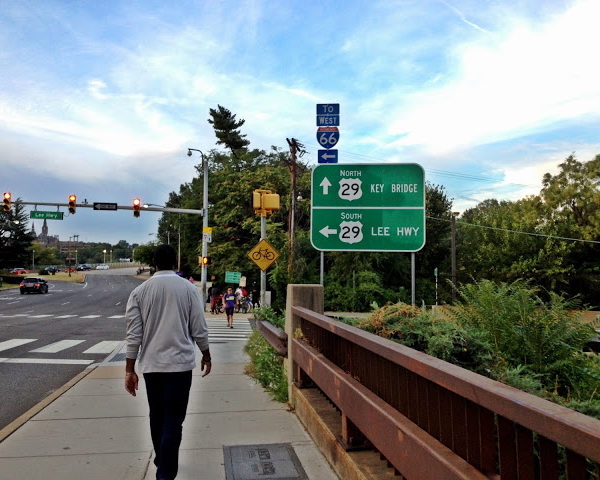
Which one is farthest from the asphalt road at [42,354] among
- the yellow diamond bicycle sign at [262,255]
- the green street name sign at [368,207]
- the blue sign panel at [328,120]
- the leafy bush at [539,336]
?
the blue sign panel at [328,120]

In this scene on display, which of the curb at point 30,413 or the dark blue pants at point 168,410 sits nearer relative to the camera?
the dark blue pants at point 168,410

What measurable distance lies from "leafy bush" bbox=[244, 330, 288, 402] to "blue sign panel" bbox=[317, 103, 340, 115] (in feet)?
12.8

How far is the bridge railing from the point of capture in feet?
5.65

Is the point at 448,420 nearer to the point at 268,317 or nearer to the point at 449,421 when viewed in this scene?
the point at 449,421

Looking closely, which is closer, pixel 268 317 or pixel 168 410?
pixel 168 410

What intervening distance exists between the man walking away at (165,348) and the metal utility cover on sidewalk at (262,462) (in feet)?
2.12

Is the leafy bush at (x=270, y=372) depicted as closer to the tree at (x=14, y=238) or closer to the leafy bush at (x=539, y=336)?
the leafy bush at (x=539, y=336)

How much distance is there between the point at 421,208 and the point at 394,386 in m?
4.42

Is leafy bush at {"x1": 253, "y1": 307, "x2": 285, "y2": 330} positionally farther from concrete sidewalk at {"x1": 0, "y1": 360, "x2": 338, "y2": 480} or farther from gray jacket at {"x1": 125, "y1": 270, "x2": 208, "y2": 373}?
gray jacket at {"x1": 125, "y1": 270, "x2": 208, "y2": 373}

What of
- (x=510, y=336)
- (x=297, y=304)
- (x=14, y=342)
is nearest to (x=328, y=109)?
(x=297, y=304)

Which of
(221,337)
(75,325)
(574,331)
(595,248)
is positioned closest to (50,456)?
(574,331)

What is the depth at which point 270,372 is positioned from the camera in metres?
8.09

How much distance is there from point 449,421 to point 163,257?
104 inches

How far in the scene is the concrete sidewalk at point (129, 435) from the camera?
182 inches
